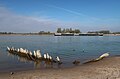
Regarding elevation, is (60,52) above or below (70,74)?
below

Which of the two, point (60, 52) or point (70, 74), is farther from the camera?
point (60, 52)

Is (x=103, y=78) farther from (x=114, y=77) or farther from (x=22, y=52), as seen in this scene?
(x=22, y=52)

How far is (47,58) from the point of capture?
2673 centimetres

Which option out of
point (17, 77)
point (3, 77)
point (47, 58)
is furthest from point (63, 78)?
point (47, 58)

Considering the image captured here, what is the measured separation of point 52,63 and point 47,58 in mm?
1904

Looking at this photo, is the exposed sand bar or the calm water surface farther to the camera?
the calm water surface

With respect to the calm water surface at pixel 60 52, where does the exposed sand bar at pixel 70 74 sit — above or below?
above

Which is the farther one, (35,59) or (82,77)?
(35,59)

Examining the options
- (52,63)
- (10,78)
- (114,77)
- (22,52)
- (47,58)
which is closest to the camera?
(114,77)

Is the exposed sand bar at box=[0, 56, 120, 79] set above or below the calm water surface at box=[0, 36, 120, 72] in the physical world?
above

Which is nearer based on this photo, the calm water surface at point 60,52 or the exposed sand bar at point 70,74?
the exposed sand bar at point 70,74

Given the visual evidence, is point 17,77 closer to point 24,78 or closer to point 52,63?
point 24,78

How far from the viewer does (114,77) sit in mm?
14109

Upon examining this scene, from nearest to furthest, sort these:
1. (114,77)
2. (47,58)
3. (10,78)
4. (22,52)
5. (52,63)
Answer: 1. (114,77)
2. (10,78)
3. (52,63)
4. (47,58)
5. (22,52)
